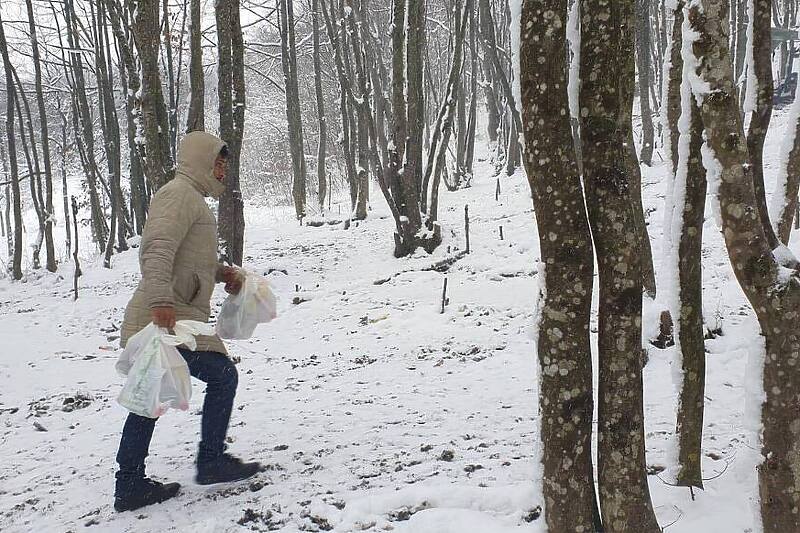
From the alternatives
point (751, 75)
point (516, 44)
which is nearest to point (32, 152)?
point (516, 44)

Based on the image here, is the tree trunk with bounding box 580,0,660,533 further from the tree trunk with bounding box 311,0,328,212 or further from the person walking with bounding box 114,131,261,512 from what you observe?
the tree trunk with bounding box 311,0,328,212

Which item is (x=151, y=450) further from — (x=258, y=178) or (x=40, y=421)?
(x=258, y=178)

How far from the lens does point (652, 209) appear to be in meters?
10.5

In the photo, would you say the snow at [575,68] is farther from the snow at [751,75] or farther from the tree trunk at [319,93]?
the tree trunk at [319,93]

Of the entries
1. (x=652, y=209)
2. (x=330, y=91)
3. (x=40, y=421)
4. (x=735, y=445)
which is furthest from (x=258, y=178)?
(x=735, y=445)

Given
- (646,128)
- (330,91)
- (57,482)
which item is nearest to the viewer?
(57,482)

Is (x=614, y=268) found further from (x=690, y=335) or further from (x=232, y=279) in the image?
(x=232, y=279)

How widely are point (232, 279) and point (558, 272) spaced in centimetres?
236

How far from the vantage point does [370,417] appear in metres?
4.37

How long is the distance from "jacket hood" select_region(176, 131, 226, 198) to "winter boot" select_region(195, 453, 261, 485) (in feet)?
5.19

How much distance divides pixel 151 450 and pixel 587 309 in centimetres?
326

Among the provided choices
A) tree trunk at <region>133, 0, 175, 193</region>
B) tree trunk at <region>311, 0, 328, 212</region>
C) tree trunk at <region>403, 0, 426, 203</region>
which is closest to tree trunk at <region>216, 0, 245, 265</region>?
tree trunk at <region>133, 0, 175, 193</region>

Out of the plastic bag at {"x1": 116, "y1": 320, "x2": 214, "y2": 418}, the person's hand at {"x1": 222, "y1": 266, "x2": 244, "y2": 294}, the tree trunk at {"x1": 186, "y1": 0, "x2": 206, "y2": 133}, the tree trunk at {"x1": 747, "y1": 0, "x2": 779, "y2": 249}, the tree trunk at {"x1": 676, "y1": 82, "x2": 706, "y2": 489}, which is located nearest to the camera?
the tree trunk at {"x1": 747, "y1": 0, "x2": 779, "y2": 249}

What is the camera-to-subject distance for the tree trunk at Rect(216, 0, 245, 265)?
9578mm
